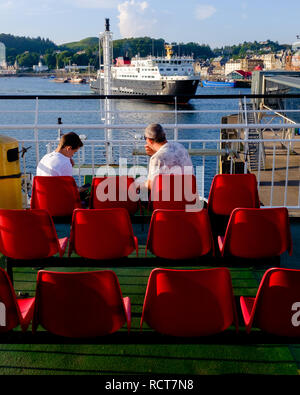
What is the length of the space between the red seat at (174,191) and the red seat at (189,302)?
55.0 inches

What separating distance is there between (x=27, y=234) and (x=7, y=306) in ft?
2.62

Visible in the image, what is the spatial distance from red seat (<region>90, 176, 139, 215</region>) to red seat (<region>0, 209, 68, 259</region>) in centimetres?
77

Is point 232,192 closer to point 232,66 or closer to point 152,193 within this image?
point 152,193

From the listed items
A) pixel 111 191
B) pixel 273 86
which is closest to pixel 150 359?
pixel 111 191

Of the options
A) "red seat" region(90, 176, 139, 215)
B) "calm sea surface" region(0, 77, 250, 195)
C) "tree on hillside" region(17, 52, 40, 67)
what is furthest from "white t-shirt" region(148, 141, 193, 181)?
"tree on hillside" region(17, 52, 40, 67)

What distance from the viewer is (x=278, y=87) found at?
31.4 metres

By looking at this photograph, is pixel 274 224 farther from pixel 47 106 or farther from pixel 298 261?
pixel 47 106

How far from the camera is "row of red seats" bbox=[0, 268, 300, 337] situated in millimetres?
1853

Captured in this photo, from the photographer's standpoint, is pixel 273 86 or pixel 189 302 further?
pixel 273 86

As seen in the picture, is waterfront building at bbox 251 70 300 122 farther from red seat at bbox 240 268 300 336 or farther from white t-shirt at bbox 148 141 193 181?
red seat at bbox 240 268 300 336

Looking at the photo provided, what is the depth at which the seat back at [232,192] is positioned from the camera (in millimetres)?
3504

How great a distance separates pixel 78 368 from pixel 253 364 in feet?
3.03

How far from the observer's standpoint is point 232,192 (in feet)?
11.5

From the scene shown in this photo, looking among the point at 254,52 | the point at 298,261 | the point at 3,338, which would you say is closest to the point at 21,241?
the point at 3,338
